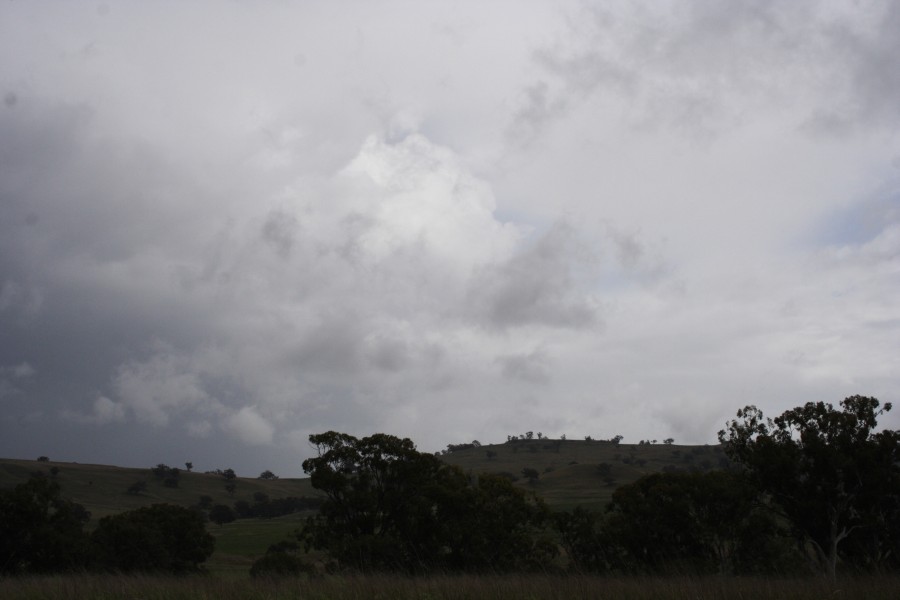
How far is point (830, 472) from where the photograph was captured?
27.5m

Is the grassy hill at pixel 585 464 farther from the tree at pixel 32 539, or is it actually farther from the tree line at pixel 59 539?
the tree at pixel 32 539

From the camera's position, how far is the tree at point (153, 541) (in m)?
41.4

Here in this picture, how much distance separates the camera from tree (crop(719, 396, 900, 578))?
2727 centimetres

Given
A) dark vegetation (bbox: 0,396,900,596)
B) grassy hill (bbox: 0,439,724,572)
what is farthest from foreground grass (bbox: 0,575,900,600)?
grassy hill (bbox: 0,439,724,572)

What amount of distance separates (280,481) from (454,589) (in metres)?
190

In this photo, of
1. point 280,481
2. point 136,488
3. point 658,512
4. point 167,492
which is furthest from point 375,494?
point 280,481

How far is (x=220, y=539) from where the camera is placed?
276 feet

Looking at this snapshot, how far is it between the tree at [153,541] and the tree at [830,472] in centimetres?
2937

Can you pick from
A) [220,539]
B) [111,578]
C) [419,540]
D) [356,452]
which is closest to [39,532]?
[356,452]

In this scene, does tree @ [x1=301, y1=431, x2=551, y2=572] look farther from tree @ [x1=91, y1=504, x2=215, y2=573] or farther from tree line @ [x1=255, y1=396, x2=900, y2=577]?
tree @ [x1=91, y1=504, x2=215, y2=573]

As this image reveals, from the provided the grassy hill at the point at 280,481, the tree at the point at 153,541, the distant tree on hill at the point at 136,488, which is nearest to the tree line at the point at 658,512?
the tree at the point at 153,541

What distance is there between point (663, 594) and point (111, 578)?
34.2 feet

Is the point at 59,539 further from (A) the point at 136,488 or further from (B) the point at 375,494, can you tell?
(A) the point at 136,488

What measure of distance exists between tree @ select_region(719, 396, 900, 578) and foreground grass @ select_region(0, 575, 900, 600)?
52.2 feet
